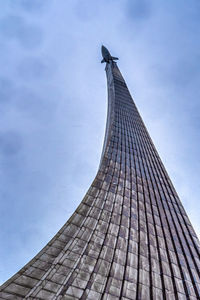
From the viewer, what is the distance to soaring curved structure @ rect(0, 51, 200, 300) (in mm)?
8453

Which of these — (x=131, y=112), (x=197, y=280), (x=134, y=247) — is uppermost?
(x=131, y=112)

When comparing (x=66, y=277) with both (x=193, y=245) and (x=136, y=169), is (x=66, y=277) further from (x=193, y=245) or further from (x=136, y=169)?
(x=136, y=169)

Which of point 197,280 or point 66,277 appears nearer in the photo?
point 66,277

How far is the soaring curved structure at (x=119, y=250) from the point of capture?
8.45m

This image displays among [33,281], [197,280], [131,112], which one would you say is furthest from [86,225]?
[131,112]

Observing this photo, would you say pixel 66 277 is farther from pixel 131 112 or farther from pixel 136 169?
pixel 131 112

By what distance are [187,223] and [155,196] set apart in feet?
10.0

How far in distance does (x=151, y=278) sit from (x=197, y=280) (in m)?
2.98

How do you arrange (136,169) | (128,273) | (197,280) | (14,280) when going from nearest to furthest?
(14,280), (128,273), (197,280), (136,169)

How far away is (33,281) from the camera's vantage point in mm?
8625

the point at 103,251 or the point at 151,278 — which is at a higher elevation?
the point at 103,251

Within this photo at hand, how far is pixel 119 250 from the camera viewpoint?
1094 cm

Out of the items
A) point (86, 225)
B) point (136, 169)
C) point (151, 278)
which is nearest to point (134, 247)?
point (151, 278)

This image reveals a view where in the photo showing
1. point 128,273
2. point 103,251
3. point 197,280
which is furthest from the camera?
point 197,280
